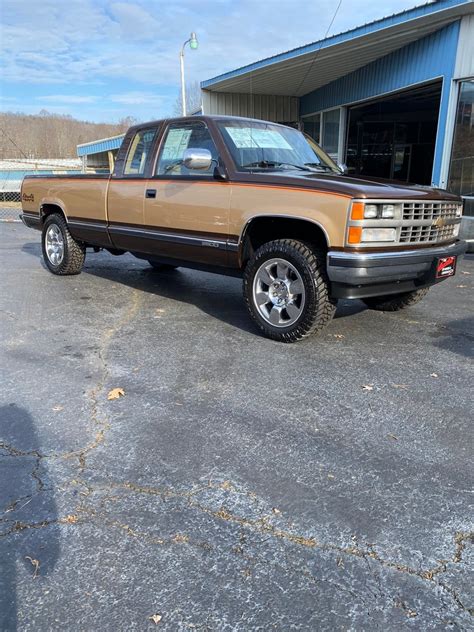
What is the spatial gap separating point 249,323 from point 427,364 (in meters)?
1.86

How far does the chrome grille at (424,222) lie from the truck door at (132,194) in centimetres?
290

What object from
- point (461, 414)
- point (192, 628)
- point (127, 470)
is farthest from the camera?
point (461, 414)

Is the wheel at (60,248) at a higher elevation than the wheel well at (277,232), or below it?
below

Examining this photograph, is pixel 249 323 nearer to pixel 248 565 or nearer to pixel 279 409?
pixel 279 409

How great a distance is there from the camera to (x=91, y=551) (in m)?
2.15

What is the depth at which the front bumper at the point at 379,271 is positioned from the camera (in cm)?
409

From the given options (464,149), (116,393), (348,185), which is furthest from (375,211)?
(464,149)

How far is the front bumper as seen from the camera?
409 centimetres

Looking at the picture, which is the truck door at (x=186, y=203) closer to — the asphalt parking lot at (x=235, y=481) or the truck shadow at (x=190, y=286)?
the truck shadow at (x=190, y=286)

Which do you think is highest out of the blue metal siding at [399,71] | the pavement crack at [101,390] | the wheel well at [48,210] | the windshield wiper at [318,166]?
the blue metal siding at [399,71]

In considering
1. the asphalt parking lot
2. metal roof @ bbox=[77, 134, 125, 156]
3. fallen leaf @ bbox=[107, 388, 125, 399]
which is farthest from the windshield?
metal roof @ bbox=[77, 134, 125, 156]

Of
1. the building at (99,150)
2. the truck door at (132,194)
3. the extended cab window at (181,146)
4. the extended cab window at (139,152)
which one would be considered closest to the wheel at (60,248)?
the truck door at (132,194)

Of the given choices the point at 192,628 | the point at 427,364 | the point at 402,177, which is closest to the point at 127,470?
the point at 192,628

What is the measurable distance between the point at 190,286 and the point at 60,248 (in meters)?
2.05
